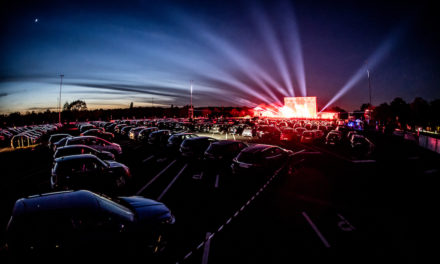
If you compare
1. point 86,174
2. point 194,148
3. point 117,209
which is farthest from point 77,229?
point 194,148

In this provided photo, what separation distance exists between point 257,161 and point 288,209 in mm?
2824

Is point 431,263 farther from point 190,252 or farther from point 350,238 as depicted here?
point 190,252

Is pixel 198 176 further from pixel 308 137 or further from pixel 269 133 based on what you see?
pixel 269 133

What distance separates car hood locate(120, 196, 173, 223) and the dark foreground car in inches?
2.0

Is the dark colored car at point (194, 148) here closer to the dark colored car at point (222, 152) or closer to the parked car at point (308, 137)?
the dark colored car at point (222, 152)

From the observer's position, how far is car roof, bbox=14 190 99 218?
3428mm

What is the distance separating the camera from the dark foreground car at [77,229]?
303 centimetres

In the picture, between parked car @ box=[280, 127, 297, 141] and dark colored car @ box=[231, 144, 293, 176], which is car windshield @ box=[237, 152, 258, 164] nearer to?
dark colored car @ box=[231, 144, 293, 176]

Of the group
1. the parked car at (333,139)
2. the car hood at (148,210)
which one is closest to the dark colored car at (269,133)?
the parked car at (333,139)

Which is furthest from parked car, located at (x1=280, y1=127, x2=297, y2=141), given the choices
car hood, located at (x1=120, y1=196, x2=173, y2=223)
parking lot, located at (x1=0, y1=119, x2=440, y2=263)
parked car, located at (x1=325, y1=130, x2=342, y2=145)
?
car hood, located at (x1=120, y1=196, x2=173, y2=223)

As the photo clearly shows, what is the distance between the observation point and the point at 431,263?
171 inches

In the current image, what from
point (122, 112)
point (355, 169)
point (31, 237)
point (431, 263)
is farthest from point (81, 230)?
point (122, 112)

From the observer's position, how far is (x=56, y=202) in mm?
3635

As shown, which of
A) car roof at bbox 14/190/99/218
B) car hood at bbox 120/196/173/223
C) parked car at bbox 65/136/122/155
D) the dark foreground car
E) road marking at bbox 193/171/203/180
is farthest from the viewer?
parked car at bbox 65/136/122/155
